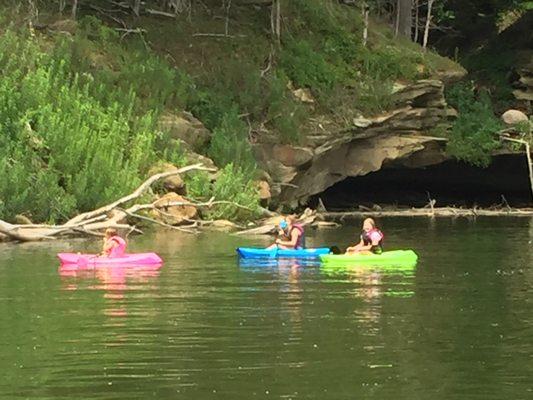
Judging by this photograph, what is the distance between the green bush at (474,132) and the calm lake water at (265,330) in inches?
933

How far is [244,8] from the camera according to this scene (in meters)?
52.1

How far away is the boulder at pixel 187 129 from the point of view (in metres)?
43.1

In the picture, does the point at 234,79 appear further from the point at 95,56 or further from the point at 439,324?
the point at 439,324

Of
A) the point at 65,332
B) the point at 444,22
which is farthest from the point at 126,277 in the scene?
the point at 444,22

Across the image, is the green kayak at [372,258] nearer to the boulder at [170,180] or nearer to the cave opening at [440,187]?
the boulder at [170,180]

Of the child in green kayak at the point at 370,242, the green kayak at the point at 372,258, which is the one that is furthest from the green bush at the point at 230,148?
the green kayak at the point at 372,258

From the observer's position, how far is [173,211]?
126ft

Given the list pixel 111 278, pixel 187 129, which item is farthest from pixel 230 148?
pixel 111 278

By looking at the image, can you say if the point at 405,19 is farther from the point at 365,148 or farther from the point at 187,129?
the point at 187,129

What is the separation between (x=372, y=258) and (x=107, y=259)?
589cm

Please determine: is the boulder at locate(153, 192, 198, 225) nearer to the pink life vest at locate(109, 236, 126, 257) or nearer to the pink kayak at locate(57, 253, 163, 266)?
the pink life vest at locate(109, 236, 126, 257)

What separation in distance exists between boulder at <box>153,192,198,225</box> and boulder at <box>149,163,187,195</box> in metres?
0.68

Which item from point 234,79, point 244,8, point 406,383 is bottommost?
point 406,383

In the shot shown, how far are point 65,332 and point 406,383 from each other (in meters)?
5.47
